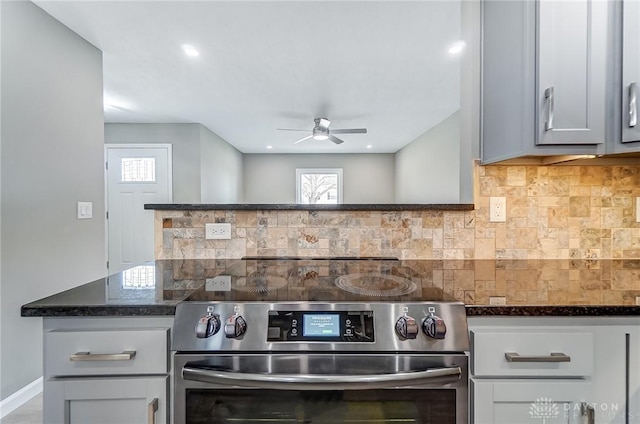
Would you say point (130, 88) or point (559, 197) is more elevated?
point (130, 88)

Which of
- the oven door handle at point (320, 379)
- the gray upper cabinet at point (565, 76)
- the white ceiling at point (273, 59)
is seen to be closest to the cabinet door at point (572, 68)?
the gray upper cabinet at point (565, 76)

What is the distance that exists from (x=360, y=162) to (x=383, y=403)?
715 centimetres

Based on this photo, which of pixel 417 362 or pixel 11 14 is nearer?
pixel 417 362

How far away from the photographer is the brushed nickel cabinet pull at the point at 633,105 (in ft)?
3.65

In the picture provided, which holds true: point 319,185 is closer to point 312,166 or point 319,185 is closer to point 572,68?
point 312,166

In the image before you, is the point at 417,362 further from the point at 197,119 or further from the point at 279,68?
the point at 197,119

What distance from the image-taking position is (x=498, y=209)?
1541mm

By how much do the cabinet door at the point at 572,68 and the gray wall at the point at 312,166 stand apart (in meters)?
6.60

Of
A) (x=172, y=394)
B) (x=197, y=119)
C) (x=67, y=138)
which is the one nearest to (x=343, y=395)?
(x=172, y=394)

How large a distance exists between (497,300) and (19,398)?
2.68 m

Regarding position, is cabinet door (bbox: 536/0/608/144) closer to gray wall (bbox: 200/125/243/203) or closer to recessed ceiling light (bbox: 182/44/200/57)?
recessed ceiling light (bbox: 182/44/200/57)

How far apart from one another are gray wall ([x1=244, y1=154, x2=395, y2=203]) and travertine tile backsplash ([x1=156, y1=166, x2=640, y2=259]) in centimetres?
614

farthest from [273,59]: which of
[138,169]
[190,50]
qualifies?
[138,169]

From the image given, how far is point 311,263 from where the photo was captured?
150cm
